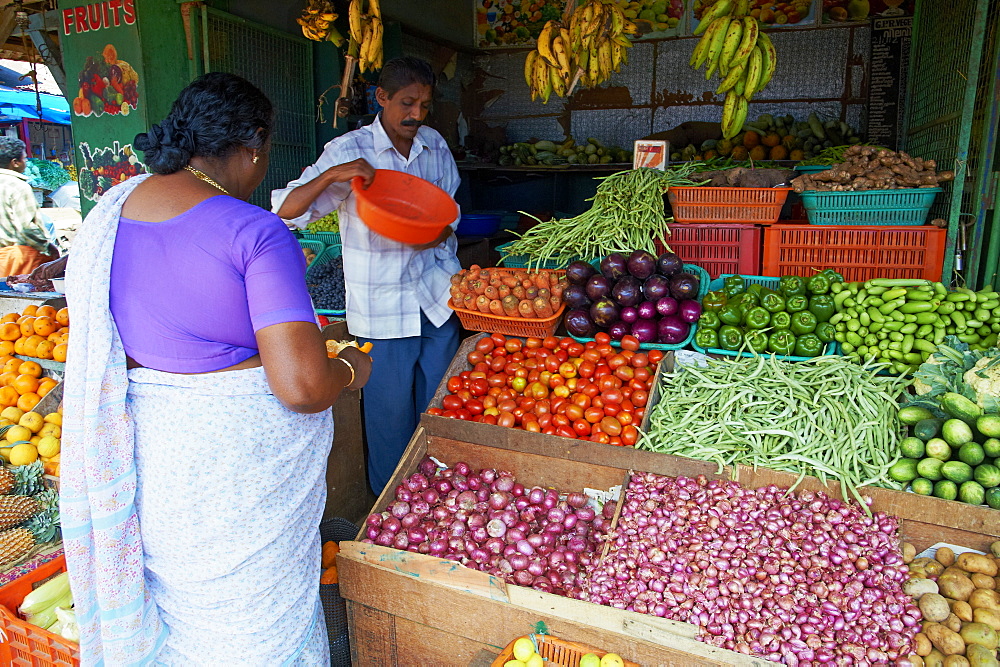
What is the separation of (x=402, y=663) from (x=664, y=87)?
766 centimetres

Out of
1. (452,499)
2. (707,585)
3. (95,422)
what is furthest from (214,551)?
(707,585)

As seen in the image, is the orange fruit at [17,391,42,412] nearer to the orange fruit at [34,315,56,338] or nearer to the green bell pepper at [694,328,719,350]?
the orange fruit at [34,315,56,338]

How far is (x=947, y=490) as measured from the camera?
2.20 metres

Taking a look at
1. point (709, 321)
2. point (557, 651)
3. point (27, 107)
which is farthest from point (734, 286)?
Result: point (27, 107)

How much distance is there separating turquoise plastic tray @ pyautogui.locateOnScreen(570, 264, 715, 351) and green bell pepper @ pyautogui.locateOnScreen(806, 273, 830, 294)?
0.50m

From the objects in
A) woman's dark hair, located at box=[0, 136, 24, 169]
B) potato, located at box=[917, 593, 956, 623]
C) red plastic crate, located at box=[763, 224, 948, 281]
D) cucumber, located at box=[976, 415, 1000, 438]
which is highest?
woman's dark hair, located at box=[0, 136, 24, 169]

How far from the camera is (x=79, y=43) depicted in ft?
16.8

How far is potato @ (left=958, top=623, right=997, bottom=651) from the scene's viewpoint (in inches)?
73.4

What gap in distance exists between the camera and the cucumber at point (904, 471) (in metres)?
2.31

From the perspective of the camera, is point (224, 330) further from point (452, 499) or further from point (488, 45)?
point (488, 45)

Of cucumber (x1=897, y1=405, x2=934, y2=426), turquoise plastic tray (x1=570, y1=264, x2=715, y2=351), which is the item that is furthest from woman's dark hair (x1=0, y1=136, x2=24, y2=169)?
cucumber (x1=897, y1=405, x2=934, y2=426)

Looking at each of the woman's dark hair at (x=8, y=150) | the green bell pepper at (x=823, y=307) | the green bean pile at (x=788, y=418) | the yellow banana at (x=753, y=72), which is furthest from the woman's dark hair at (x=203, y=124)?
the woman's dark hair at (x=8, y=150)

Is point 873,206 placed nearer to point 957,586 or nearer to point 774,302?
point 774,302

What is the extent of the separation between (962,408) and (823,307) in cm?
87
